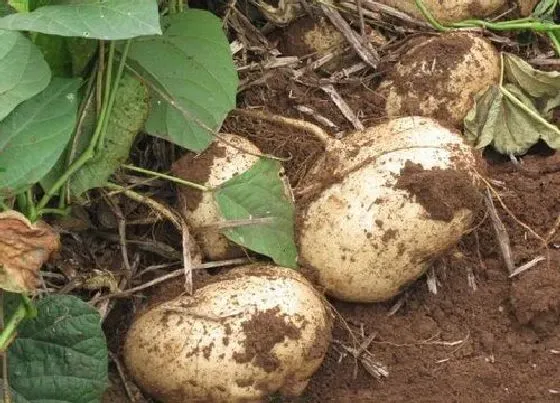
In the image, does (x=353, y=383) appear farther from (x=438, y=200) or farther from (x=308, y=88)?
(x=308, y=88)

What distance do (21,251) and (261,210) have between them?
1.72 ft

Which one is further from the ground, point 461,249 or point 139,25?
point 139,25

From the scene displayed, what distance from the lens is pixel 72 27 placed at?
4.56 feet

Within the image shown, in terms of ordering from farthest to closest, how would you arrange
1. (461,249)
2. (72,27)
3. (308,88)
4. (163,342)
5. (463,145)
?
1. (308,88)
2. (461,249)
3. (463,145)
4. (163,342)
5. (72,27)

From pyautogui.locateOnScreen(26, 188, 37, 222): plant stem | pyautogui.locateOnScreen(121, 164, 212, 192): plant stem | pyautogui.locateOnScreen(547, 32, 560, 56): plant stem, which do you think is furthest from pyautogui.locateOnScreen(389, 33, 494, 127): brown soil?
pyautogui.locateOnScreen(26, 188, 37, 222): plant stem

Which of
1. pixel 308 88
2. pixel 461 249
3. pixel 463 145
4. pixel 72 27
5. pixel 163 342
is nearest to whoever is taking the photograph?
pixel 72 27

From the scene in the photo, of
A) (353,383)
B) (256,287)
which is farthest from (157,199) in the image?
(353,383)

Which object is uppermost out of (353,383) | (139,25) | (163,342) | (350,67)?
(139,25)

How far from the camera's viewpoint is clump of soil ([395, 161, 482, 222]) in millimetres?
1712

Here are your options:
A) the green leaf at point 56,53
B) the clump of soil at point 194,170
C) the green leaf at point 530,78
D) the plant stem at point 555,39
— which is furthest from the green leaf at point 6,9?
the plant stem at point 555,39

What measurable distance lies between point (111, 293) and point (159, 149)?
31 centimetres

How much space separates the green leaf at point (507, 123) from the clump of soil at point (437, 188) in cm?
26

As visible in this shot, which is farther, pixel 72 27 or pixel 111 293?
pixel 111 293

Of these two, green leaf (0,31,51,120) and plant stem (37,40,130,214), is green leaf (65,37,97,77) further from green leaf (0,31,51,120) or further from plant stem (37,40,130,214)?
green leaf (0,31,51,120)
